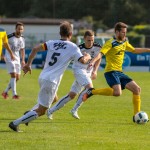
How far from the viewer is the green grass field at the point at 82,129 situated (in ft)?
35.0

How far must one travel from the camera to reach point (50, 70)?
11484 mm

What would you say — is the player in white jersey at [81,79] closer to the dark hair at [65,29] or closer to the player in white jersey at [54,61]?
the player in white jersey at [54,61]

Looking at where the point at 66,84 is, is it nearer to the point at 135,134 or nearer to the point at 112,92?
the point at 112,92

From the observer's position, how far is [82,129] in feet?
41.2

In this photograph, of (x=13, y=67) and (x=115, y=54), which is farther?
(x=13, y=67)

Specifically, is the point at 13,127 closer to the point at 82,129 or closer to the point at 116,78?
the point at 82,129

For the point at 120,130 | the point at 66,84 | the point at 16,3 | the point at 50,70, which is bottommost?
the point at 16,3

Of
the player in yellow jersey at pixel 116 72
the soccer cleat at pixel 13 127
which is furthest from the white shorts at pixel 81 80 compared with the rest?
the soccer cleat at pixel 13 127

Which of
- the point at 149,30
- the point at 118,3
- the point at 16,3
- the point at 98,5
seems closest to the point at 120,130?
the point at 149,30

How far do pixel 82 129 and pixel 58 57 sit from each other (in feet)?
5.75

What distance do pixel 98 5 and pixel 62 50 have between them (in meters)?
65.8

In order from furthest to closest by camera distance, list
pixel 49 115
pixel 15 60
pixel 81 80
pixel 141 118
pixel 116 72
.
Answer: pixel 15 60 → pixel 81 80 → pixel 49 115 → pixel 116 72 → pixel 141 118

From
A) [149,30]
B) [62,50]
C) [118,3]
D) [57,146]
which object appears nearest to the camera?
[57,146]

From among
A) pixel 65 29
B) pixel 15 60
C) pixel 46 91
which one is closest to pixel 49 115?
pixel 46 91
